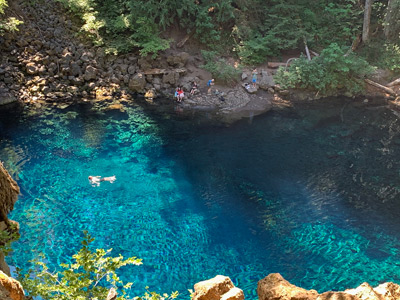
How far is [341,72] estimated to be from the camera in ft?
83.3

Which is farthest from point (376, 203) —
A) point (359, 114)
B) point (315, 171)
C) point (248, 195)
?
point (359, 114)

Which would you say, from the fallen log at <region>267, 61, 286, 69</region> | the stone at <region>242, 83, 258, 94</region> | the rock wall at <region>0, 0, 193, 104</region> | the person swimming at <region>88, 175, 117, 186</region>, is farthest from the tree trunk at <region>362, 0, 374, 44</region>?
the person swimming at <region>88, 175, 117, 186</region>

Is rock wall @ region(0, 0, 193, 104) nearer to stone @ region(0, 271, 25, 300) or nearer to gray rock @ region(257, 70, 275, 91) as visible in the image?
gray rock @ region(257, 70, 275, 91)

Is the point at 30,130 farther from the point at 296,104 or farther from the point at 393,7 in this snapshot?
the point at 393,7

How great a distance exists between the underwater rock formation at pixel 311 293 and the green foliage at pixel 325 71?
2127cm

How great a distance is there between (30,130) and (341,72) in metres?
22.9

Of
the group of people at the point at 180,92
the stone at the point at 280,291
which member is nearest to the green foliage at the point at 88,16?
the group of people at the point at 180,92

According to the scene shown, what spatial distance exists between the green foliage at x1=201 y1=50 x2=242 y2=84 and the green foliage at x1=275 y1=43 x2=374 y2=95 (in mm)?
3387

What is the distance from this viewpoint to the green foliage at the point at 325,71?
2470 centimetres

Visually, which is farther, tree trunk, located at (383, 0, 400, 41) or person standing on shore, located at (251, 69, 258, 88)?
person standing on shore, located at (251, 69, 258, 88)

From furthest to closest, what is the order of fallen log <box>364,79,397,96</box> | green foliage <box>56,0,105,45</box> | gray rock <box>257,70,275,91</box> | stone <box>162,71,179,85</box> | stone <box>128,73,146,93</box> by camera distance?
fallen log <box>364,79,397,96</box> < gray rock <box>257,70,275,91</box> < stone <box>162,71,179,85</box> < green foliage <box>56,0,105,45</box> < stone <box>128,73,146,93</box>

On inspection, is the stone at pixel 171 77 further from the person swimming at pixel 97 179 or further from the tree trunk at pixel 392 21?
the tree trunk at pixel 392 21

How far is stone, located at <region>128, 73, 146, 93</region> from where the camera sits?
24141 mm

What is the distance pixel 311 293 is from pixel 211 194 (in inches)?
391
